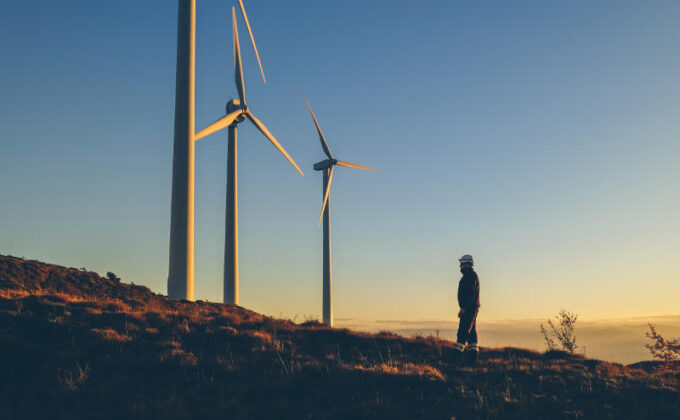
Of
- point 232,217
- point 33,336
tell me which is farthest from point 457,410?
point 232,217

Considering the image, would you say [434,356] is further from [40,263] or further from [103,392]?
[40,263]

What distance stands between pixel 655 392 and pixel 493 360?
4651 mm

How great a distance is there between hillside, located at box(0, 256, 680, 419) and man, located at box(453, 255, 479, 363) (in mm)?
782

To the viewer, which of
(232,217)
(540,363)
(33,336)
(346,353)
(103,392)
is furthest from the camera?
(232,217)

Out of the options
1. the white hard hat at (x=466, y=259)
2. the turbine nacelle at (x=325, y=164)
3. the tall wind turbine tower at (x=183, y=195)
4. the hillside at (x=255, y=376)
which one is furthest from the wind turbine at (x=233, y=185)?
the white hard hat at (x=466, y=259)

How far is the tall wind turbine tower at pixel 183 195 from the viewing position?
84.8 ft

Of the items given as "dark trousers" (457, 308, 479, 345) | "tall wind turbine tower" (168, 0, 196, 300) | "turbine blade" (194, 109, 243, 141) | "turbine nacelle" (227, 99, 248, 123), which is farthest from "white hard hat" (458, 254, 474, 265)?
"turbine nacelle" (227, 99, 248, 123)

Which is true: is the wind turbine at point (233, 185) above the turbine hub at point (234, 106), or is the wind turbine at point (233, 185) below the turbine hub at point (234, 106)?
below

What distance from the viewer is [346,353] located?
57.6 ft

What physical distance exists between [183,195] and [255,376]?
14.2 m

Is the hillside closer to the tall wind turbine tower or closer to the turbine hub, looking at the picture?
the tall wind turbine tower

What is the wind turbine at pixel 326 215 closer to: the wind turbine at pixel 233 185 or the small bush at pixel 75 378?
the wind turbine at pixel 233 185

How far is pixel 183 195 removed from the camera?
26.0 meters

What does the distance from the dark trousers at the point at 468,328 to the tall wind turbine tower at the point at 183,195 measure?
13.5 meters
